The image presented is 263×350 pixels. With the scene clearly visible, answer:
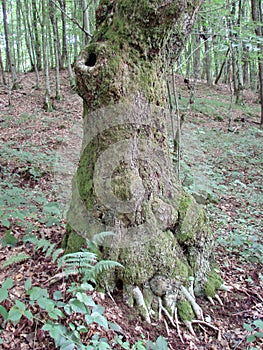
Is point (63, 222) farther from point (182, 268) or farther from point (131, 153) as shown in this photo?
point (182, 268)

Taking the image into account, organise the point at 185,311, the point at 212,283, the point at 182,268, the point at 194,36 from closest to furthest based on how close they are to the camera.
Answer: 1. the point at 185,311
2. the point at 182,268
3. the point at 212,283
4. the point at 194,36

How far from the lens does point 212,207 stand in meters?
6.17

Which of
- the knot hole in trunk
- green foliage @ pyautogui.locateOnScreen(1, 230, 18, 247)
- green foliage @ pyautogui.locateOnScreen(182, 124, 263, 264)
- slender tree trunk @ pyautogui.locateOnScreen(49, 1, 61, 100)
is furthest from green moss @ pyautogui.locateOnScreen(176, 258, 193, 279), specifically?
slender tree trunk @ pyautogui.locateOnScreen(49, 1, 61, 100)

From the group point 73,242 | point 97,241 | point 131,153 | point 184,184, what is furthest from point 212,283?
point 184,184

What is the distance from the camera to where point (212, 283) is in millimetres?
3629

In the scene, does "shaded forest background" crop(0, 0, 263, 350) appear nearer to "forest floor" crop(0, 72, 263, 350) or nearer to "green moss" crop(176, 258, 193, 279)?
"forest floor" crop(0, 72, 263, 350)

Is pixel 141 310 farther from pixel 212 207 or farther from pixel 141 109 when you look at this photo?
pixel 212 207

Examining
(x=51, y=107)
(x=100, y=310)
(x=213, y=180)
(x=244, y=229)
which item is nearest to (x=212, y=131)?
(x=213, y=180)

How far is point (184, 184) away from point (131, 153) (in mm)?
3698

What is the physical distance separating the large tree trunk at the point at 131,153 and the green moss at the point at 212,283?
31 cm

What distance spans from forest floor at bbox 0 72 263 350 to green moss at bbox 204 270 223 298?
0.12m

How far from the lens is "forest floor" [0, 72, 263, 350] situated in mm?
2793

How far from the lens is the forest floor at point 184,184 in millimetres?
2793

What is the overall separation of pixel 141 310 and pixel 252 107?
17054 mm
